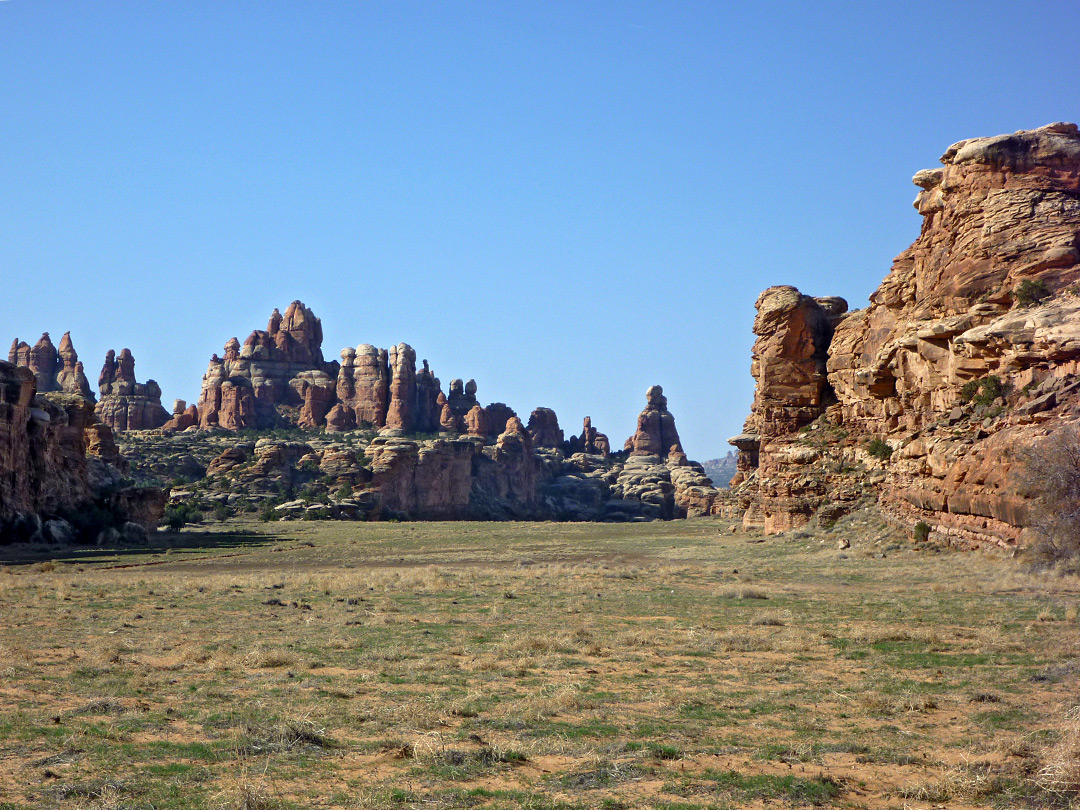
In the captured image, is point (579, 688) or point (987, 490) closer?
point (579, 688)

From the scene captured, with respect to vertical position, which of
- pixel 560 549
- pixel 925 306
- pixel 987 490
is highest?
pixel 925 306

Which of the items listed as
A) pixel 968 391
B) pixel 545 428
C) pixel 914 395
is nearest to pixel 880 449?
pixel 914 395

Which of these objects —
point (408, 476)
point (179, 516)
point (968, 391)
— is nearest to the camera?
point (968, 391)

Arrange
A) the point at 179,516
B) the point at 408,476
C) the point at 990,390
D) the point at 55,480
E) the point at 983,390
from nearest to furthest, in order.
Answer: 1. the point at 990,390
2. the point at 983,390
3. the point at 55,480
4. the point at 179,516
5. the point at 408,476

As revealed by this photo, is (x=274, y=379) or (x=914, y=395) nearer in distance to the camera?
(x=914, y=395)

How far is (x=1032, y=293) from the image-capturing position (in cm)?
3070

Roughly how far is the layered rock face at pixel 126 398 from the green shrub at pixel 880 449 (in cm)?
11037

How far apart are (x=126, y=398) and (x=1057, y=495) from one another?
130496 millimetres

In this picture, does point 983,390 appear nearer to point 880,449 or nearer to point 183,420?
point 880,449

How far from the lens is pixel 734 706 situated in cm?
1080

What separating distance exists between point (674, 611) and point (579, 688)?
8158mm

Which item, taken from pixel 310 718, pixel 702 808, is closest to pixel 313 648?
pixel 310 718

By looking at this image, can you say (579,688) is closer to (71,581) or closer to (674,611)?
(674,611)

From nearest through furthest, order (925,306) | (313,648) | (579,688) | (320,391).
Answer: (579,688)
(313,648)
(925,306)
(320,391)
